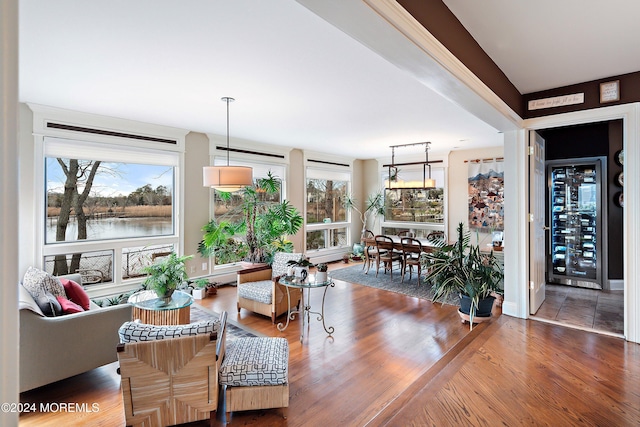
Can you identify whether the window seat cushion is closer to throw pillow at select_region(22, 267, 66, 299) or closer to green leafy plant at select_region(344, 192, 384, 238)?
throw pillow at select_region(22, 267, 66, 299)

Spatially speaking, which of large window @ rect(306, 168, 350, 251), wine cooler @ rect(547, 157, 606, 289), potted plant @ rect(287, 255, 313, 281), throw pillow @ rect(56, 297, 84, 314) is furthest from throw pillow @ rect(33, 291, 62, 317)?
wine cooler @ rect(547, 157, 606, 289)

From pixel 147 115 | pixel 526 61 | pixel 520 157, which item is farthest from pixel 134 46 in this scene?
pixel 520 157

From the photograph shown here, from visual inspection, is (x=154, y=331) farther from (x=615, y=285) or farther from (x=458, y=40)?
(x=615, y=285)

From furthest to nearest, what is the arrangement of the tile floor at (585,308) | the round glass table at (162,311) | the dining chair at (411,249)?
the dining chair at (411,249), the tile floor at (585,308), the round glass table at (162,311)

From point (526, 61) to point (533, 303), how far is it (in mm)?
2640

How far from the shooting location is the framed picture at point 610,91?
3059 mm

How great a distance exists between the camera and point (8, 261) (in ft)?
2.06

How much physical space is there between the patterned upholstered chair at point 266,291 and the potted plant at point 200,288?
1065 millimetres

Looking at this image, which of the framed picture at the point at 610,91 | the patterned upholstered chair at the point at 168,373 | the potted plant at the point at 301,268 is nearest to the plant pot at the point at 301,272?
the potted plant at the point at 301,268

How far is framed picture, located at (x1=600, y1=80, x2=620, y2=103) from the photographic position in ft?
10.0

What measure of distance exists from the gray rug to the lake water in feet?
10.6

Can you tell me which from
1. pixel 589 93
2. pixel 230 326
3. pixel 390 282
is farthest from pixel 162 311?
pixel 589 93

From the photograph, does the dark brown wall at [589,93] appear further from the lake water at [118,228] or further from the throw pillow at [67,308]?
the lake water at [118,228]

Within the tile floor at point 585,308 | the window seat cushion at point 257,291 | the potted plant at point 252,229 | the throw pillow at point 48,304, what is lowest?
the tile floor at point 585,308
